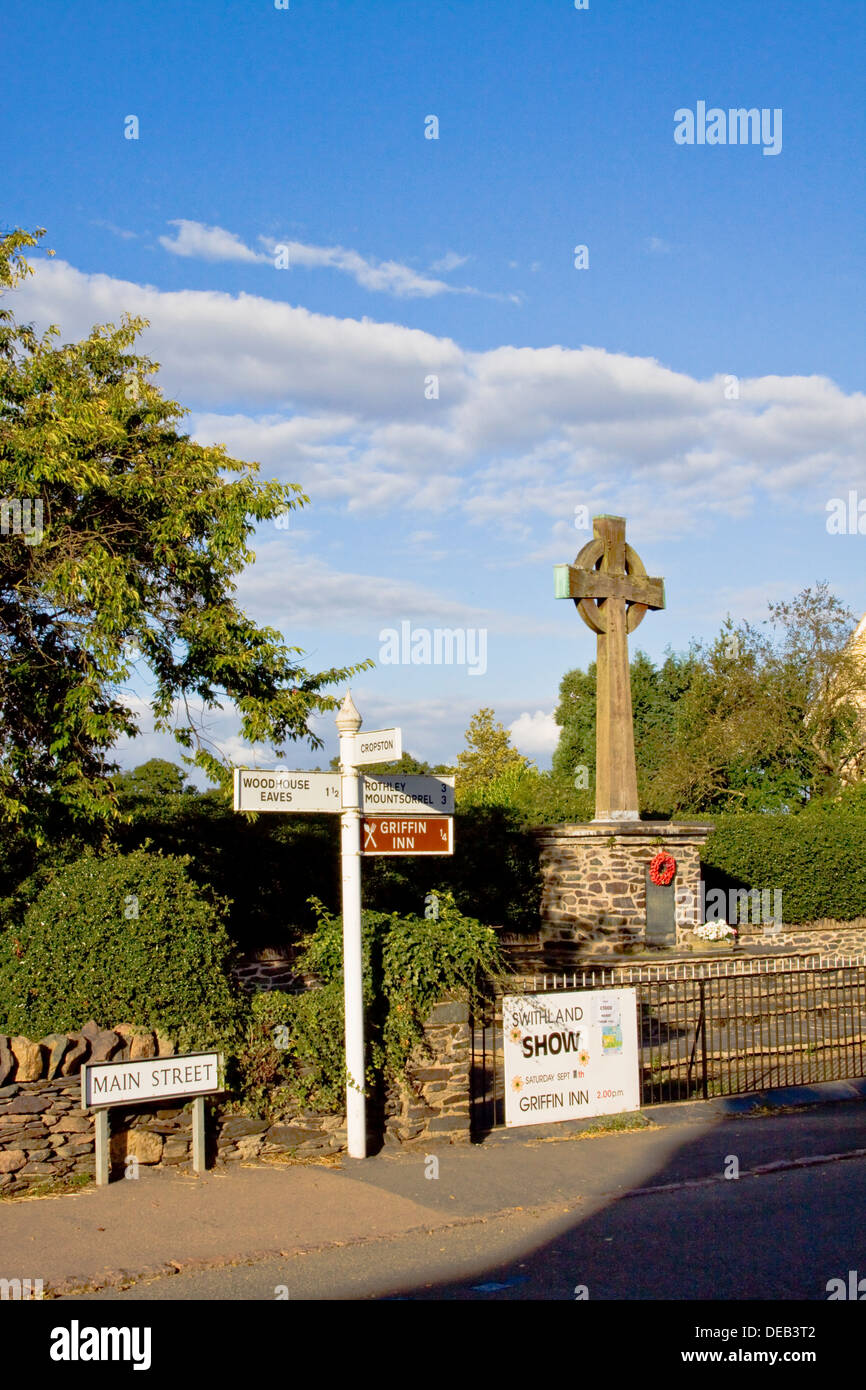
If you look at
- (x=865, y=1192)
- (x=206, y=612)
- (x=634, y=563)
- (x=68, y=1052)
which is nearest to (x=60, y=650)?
(x=206, y=612)

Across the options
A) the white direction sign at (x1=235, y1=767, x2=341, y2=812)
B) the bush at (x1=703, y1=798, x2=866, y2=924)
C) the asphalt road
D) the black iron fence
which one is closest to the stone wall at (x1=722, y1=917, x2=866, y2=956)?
the bush at (x1=703, y1=798, x2=866, y2=924)

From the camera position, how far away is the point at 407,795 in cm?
1029

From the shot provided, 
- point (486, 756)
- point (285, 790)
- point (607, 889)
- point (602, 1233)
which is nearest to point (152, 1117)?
point (285, 790)

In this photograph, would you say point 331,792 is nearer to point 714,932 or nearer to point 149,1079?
point 149,1079

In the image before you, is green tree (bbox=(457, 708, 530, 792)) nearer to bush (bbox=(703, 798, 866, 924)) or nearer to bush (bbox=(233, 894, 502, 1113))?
bush (bbox=(703, 798, 866, 924))

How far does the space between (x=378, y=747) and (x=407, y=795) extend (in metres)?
0.71

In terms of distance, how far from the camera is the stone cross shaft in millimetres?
22250

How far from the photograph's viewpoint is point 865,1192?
891 centimetres

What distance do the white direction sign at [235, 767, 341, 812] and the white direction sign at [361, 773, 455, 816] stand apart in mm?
299

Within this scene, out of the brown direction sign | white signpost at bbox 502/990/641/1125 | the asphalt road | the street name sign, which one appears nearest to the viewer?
the asphalt road

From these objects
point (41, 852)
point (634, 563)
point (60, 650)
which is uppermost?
point (634, 563)
